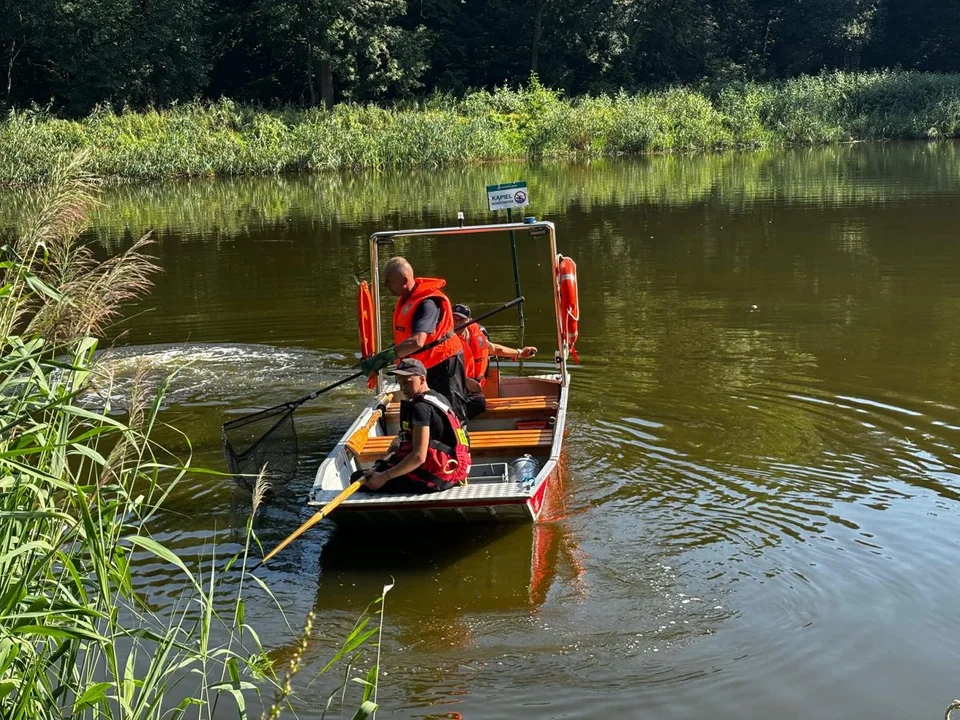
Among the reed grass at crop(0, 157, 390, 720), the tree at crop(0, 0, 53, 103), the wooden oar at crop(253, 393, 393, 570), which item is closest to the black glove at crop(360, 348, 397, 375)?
the wooden oar at crop(253, 393, 393, 570)

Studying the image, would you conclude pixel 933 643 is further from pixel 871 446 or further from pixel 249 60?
pixel 249 60

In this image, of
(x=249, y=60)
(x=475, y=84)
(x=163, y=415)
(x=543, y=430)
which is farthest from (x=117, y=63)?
(x=543, y=430)

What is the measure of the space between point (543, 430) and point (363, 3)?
135 ft

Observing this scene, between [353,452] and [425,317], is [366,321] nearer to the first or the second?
[425,317]

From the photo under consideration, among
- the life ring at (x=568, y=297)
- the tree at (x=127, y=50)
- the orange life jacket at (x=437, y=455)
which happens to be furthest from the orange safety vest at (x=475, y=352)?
the tree at (x=127, y=50)

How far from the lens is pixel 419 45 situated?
160ft

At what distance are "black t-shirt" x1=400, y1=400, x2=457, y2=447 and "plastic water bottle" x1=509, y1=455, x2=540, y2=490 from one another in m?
0.65

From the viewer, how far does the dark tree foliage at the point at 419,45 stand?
4538 centimetres

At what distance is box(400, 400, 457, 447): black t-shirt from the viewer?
272 inches

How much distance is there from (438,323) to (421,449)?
142 cm

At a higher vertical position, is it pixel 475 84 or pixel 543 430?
pixel 475 84

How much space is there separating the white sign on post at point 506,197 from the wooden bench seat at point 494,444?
183 cm

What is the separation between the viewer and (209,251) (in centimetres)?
2014

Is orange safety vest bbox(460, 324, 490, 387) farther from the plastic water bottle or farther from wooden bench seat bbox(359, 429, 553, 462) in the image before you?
the plastic water bottle
